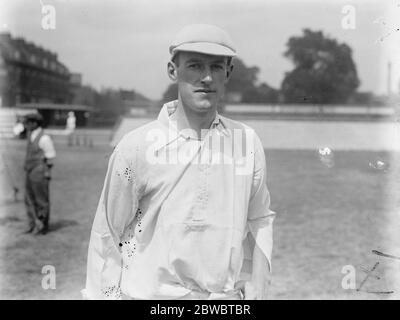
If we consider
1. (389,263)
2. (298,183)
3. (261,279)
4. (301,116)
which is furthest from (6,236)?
(301,116)

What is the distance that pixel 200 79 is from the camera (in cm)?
160

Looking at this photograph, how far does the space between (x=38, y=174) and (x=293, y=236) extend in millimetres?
3572

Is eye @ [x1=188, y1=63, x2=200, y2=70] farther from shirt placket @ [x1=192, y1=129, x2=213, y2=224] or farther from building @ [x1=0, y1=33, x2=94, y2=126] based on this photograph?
building @ [x1=0, y1=33, x2=94, y2=126]

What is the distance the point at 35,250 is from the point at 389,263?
12.9 feet

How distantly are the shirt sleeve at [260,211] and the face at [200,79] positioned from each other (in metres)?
0.21

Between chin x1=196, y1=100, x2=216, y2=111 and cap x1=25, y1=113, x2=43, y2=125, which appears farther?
cap x1=25, y1=113, x2=43, y2=125

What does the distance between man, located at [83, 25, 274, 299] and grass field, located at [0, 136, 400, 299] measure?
1497mm

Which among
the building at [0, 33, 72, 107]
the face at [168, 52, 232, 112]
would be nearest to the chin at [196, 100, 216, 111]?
the face at [168, 52, 232, 112]

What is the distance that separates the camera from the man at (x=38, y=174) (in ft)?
22.8

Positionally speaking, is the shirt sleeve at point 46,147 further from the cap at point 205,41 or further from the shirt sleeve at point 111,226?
the cap at point 205,41

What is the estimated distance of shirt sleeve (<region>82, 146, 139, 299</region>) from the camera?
5.34ft

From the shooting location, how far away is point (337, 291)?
4.68 metres

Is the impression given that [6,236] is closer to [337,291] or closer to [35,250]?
[35,250]

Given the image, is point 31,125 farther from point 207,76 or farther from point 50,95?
point 50,95
